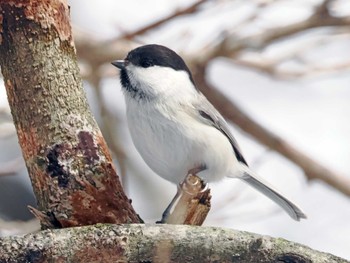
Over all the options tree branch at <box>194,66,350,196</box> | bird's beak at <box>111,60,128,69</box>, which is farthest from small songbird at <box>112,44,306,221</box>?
tree branch at <box>194,66,350,196</box>

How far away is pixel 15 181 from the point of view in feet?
11.2

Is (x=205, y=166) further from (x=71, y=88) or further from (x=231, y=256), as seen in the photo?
(x=231, y=256)

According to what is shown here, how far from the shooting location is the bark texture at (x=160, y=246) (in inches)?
59.7

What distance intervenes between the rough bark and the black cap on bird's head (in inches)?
36.8

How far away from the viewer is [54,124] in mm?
1771

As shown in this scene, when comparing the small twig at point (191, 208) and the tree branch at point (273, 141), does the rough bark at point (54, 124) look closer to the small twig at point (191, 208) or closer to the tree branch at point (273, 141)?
the small twig at point (191, 208)

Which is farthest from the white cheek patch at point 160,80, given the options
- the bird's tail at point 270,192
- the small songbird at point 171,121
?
the bird's tail at point 270,192

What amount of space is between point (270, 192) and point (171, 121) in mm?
638

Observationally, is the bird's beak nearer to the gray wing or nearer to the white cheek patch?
the white cheek patch

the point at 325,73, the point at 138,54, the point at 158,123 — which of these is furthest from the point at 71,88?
the point at 325,73

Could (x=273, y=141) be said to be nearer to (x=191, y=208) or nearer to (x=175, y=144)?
(x=175, y=144)

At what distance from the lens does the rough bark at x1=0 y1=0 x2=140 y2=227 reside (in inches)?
68.4

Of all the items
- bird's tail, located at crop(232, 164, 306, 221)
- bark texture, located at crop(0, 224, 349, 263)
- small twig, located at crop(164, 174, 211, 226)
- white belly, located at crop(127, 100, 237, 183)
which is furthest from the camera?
bird's tail, located at crop(232, 164, 306, 221)

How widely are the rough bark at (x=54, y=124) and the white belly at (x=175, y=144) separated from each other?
30.4 inches
